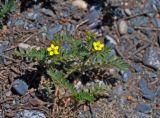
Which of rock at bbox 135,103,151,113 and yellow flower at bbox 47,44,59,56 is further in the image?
rock at bbox 135,103,151,113

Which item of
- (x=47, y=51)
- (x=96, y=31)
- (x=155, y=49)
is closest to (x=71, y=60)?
(x=47, y=51)

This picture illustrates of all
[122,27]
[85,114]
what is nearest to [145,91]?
[85,114]

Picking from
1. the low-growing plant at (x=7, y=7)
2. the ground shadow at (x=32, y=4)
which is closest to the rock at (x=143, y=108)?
the ground shadow at (x=32, y=4)

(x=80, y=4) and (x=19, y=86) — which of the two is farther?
(x=80, y=4)

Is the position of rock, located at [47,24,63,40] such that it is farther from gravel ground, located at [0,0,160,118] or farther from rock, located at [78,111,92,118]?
rock, located at [78,111,92,118]

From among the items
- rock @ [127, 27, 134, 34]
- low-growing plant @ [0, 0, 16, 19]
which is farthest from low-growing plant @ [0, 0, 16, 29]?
rock @ [127, 27, 134, 34]

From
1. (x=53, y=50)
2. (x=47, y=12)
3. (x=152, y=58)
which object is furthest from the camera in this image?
(x=47, y=12)

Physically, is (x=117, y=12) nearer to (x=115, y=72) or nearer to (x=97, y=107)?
(x=115, y=72)

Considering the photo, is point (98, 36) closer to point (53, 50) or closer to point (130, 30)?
point (130, 30)
